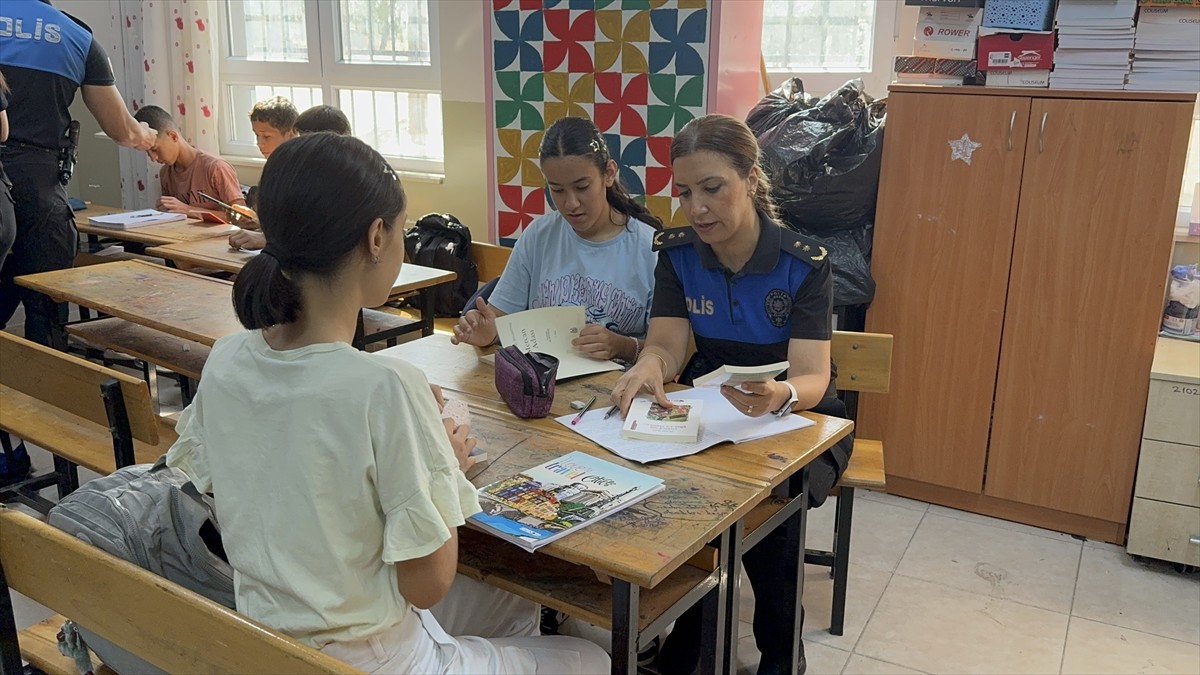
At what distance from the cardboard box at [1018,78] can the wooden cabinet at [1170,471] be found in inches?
34.5

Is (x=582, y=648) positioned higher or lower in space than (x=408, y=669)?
lower

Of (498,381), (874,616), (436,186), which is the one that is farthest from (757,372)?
(436,186)

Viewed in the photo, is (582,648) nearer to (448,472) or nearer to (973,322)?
(448,472)

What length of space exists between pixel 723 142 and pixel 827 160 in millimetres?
1163

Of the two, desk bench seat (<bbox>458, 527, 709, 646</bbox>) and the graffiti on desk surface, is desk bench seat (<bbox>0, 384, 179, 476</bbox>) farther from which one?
the graffiti on desk surface

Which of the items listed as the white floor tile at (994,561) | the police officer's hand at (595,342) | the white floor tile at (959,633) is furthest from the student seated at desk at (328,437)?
the white floor tile at (994,561)

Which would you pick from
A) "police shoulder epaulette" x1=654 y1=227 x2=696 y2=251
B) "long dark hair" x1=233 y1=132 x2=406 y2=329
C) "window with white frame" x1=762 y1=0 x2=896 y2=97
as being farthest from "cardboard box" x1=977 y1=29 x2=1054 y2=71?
"long dark hair" x1=233 y1=132 x2=406 y2=329

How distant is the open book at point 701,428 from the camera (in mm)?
1714

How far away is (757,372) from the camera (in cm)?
173

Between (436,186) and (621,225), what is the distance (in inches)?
94.8

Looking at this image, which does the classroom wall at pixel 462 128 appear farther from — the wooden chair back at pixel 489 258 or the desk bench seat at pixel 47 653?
the desk bench seat at pixel 47 653

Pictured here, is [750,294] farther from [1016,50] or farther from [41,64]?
[41,64]

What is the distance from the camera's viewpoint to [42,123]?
11.1ft

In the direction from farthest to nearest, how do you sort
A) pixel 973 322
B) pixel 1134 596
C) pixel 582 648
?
pixel 973 322, pixel 1134 596, pixel 582 648
